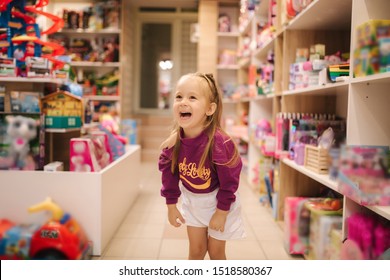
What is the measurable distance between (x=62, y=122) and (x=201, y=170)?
54 cm

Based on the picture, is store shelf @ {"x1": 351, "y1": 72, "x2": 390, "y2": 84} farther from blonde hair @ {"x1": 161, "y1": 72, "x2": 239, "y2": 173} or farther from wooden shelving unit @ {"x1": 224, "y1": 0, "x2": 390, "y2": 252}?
blonde hair @ {"x1": 161, "y1": 72, "x2": 239, "y2": 173}

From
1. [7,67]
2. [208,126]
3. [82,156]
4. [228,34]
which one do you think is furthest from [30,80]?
[228,34]

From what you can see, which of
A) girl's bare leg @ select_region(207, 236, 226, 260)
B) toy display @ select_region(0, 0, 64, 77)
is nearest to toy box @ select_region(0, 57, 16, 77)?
toy display @ select_region(0, 0, 64, 77)

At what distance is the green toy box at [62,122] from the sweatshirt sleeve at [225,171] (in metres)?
0.45

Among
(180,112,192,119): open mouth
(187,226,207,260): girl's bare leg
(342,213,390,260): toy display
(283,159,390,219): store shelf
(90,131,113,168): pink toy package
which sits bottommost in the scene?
(187,226,207,260): girl's bare leg

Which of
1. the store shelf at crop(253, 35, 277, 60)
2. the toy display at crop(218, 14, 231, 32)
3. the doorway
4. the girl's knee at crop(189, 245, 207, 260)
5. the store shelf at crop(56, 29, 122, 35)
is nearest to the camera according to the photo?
the girl's knee at crop(189, 245, 207, 260)

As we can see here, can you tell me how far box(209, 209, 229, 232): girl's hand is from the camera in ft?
3.25

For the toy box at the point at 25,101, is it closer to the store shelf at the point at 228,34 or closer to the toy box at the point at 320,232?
the toy box at the point at 320,232

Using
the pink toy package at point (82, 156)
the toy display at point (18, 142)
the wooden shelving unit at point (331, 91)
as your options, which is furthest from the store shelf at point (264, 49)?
the toy display at point (18, 142)

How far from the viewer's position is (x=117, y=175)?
5.63ft

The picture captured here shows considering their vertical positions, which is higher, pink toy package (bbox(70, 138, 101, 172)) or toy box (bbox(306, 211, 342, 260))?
pink toy package (bbox(70, 138, 101, 172))

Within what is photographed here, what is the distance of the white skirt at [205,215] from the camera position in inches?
40.2
